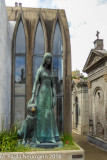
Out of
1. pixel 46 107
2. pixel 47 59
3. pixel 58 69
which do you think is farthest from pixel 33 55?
pixel 46 107

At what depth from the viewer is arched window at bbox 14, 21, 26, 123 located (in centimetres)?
1184

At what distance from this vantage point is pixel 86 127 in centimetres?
2283

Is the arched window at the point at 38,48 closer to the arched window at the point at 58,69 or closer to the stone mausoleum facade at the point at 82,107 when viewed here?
the arched window at the point at 58,69

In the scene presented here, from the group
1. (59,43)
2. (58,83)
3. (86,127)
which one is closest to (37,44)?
(59,43)

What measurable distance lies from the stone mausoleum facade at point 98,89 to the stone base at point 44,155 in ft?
29.2

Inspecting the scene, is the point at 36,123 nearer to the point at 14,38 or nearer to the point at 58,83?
the point at 58,83

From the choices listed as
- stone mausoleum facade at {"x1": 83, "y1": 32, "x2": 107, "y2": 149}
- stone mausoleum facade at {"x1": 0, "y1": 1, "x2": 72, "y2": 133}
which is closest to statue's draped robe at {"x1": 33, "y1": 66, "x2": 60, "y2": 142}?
stone mausoleum facade at {"x1": 0, "y1": 1, "x2": 72, "y2": 133}

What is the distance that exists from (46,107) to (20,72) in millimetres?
5090

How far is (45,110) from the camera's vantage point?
7484mm

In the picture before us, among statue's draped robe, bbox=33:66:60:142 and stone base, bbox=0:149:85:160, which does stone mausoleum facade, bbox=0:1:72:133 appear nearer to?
statue's draped robe, bbox=33:66:60:142

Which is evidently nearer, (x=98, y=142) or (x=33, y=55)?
(x=33, y=55)

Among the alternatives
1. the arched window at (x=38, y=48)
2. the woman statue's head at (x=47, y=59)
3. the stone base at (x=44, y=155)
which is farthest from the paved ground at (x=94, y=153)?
the woman statue's head at (x=47, y=59)

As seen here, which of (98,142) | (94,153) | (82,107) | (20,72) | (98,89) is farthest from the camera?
(82,107)

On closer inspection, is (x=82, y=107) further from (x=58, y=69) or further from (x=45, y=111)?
(x=45, y=111)
